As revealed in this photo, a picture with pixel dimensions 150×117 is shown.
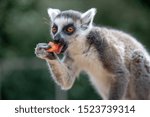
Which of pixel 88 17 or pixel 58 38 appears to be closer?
pixel 58 38

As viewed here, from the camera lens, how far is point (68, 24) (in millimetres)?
5527

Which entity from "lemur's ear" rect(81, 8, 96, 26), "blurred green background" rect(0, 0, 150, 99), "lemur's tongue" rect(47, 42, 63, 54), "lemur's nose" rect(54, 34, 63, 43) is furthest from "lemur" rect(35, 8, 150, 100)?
"blurred green background" rect(0, 0, 150, 99)

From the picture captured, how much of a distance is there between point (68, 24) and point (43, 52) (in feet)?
1.66

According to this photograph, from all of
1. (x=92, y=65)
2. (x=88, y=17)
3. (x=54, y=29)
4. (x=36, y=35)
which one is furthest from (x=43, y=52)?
(x=36, y=35)

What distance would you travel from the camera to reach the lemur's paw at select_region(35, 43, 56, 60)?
4.88 m

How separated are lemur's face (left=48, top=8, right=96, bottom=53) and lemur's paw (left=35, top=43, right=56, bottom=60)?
0.37ft

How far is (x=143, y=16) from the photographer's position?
14898mm

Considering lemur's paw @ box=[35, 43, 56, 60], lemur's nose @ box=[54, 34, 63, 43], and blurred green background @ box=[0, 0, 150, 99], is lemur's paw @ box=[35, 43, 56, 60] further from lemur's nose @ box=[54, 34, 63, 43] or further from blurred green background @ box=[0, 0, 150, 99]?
blurred green background @ box=[0, 0, 150, 99]

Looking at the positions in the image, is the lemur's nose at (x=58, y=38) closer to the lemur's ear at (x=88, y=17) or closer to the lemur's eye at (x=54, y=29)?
the lemur's eye at (x=54, y=29)

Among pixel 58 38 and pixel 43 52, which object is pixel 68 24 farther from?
pixel 43 52

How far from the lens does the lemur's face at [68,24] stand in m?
5.35

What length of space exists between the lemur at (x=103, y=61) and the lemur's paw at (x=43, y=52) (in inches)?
9.7

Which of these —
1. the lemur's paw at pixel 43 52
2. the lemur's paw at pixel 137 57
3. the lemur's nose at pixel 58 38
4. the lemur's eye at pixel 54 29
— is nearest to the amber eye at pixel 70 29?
the lemur's eye at pixel 54 29

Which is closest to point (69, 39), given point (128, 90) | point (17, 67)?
point (128, 90)
